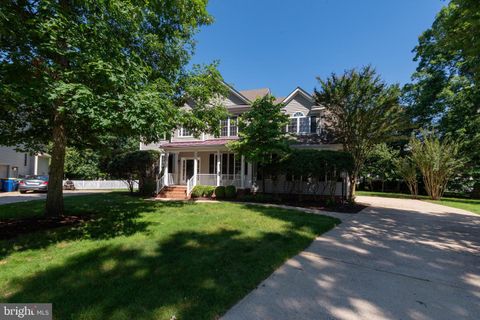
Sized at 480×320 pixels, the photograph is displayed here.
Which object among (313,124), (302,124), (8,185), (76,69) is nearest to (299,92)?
(302,124)

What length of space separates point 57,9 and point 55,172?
4.55 meters

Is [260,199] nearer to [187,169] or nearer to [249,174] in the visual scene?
[249,174]

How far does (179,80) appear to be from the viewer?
351 inches

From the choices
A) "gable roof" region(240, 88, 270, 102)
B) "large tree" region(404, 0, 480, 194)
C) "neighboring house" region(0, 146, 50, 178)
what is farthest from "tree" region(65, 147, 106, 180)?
"large tree" region(404, 0, 480, 194)

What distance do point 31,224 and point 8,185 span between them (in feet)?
54.3

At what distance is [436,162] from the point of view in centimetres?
1666

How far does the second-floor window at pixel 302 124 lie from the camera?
52.2 feet

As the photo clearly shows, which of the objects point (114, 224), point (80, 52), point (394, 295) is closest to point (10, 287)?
point (114, 224)

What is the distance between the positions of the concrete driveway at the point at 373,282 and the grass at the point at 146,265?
0.31 meters

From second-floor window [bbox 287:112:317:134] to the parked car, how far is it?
18.1 meters

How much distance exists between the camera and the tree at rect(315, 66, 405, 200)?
12477mm

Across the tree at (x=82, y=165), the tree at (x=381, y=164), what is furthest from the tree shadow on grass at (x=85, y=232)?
the tree at (x=381, y=164)

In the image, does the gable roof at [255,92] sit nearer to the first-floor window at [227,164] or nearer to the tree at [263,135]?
the first-floor window at [227,164]

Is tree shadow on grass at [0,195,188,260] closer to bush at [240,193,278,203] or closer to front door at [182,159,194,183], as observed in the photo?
bush at [240,193,278,203]
